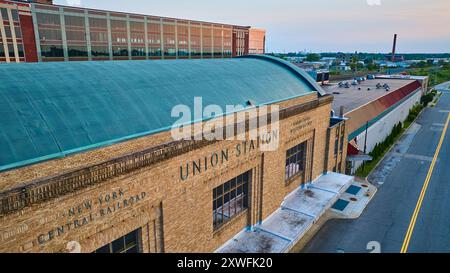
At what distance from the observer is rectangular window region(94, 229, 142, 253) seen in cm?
1294

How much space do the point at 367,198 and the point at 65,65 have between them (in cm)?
2638

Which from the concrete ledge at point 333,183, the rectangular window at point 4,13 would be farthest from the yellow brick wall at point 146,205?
the rectangular window at point 4,13

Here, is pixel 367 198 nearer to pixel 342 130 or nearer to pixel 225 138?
pixel 342 130

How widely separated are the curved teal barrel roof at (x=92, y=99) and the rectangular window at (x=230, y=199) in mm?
4822

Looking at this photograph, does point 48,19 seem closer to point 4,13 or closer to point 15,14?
point 15,14

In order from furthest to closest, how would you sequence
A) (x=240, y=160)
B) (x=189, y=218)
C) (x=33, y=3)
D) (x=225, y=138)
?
(x=33, y=3) → (x=240, y=160) → (x=225, y=138) → (x=189, y=218)

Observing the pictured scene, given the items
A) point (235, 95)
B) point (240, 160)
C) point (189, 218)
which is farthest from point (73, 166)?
point (235, 95)

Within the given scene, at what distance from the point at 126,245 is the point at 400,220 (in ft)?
70.8

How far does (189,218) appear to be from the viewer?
1573cm

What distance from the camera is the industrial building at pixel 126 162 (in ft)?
34.1

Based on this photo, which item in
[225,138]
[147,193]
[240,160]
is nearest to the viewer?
[147,193]

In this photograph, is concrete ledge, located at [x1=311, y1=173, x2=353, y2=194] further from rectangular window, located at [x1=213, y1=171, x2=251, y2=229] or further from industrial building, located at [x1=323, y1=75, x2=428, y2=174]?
rectangular window, located at [x1=213, y1=171, x2=251, y2=229]

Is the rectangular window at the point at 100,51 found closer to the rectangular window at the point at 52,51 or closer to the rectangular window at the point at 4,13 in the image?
the rectangular window at the point at 52,51

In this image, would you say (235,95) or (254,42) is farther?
(254,42)
